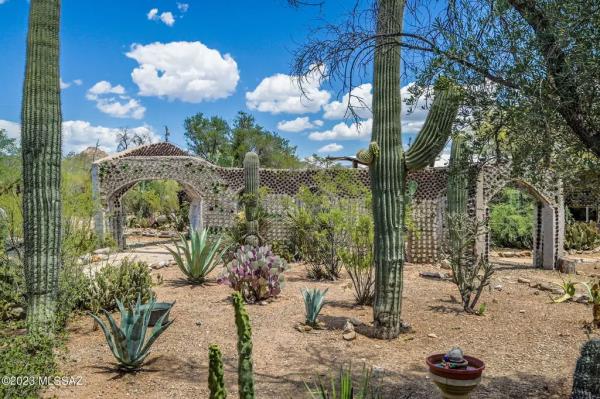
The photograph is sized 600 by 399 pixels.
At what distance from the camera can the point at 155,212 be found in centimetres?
2105

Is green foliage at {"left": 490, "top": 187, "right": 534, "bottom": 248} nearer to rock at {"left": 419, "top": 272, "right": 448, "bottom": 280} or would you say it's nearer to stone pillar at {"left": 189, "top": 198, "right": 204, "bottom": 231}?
rock at {"left": 419, "top": 272, "right": 448, "bottom": 280}

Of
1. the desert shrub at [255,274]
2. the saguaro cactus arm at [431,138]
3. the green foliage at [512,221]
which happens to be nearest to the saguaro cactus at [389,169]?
the saguaro cactus arm at [431,138]

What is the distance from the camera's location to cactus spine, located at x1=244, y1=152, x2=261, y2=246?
11164 millimetres

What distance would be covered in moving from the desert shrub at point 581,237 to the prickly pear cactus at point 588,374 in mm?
12972

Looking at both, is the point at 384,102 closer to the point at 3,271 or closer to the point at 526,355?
the point at 526,355

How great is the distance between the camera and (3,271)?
566 centimetres

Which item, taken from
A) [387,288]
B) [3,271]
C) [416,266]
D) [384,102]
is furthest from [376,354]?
[416,266]

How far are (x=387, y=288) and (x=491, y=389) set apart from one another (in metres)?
1.56

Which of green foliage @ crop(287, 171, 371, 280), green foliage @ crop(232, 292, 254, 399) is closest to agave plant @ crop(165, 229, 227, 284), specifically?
green foliage @ crop(287, 171, 371, 280)

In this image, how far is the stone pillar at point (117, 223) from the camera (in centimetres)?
1361

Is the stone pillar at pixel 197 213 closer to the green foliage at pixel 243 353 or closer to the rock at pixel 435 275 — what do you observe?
the rock at pixel 435 275

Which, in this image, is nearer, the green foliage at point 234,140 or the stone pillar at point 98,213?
the stone pillar at point 98,213

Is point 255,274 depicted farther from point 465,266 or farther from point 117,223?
point 117,223

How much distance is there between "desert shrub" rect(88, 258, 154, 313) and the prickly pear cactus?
4723 mm
